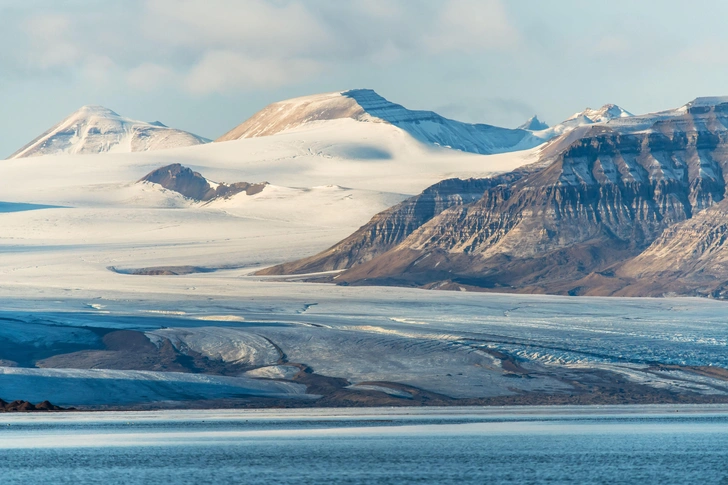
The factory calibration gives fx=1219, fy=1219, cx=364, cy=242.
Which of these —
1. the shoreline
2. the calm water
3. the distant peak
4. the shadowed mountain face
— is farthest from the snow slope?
the distant peak

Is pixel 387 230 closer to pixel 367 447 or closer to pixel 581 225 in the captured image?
pixel 581 225

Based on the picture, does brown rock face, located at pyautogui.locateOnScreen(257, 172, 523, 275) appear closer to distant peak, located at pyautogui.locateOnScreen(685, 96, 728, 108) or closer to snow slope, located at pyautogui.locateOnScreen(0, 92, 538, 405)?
snow slope, located at pyautogui.locateOnScreen(0, 92, 538, 405)

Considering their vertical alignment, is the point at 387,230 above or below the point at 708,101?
below

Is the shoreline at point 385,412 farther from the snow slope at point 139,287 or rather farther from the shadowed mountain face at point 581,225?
the shadowed mountain face at point 581,225

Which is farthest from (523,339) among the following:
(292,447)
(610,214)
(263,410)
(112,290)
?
(610,214)

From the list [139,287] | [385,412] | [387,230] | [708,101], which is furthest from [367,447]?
[708,101]

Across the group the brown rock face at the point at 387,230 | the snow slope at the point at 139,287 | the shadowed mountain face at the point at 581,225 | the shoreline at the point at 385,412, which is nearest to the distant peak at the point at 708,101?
the shadowed mountain face at the point at 581,225

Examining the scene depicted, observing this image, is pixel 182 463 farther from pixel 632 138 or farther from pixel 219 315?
pixel 632 138
